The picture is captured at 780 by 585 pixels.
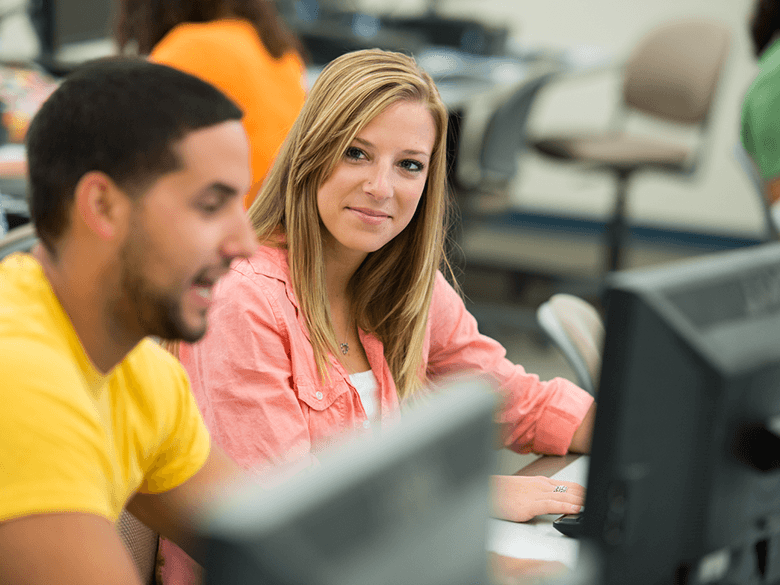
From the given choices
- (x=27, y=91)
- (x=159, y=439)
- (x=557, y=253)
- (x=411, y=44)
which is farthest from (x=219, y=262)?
(x=557, y=253)

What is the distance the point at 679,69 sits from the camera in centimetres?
376

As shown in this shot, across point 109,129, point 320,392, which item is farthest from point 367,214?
point 109,129

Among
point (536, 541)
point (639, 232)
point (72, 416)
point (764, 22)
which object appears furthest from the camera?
point (639, 232)

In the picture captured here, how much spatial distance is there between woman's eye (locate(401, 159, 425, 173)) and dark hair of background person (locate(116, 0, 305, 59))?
1152 millimetres

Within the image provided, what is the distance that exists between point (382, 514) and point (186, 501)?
59 centimetres

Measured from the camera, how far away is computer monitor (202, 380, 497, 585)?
1.09 feet

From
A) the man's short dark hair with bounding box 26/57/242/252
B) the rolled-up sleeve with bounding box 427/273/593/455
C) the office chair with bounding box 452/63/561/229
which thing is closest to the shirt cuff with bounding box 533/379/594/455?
the rolled-up sleeve with bounding box 427/273/593/455

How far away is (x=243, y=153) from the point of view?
0.75 m

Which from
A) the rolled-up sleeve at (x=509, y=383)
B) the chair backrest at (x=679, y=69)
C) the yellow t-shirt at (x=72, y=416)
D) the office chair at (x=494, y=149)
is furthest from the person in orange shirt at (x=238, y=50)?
the chair backrest at (x=679, y=69)

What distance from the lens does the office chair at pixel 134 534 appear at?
1032 millimetres

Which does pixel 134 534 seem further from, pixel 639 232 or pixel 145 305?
pixel 639 232

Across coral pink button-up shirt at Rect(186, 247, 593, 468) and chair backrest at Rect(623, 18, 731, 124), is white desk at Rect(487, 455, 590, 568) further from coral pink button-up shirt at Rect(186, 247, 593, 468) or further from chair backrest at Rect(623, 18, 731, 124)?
chair backrest at Rect(623, 18, 731, 124)

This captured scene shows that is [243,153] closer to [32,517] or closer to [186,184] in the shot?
[186,184]

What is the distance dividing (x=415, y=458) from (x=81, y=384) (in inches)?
16.7
